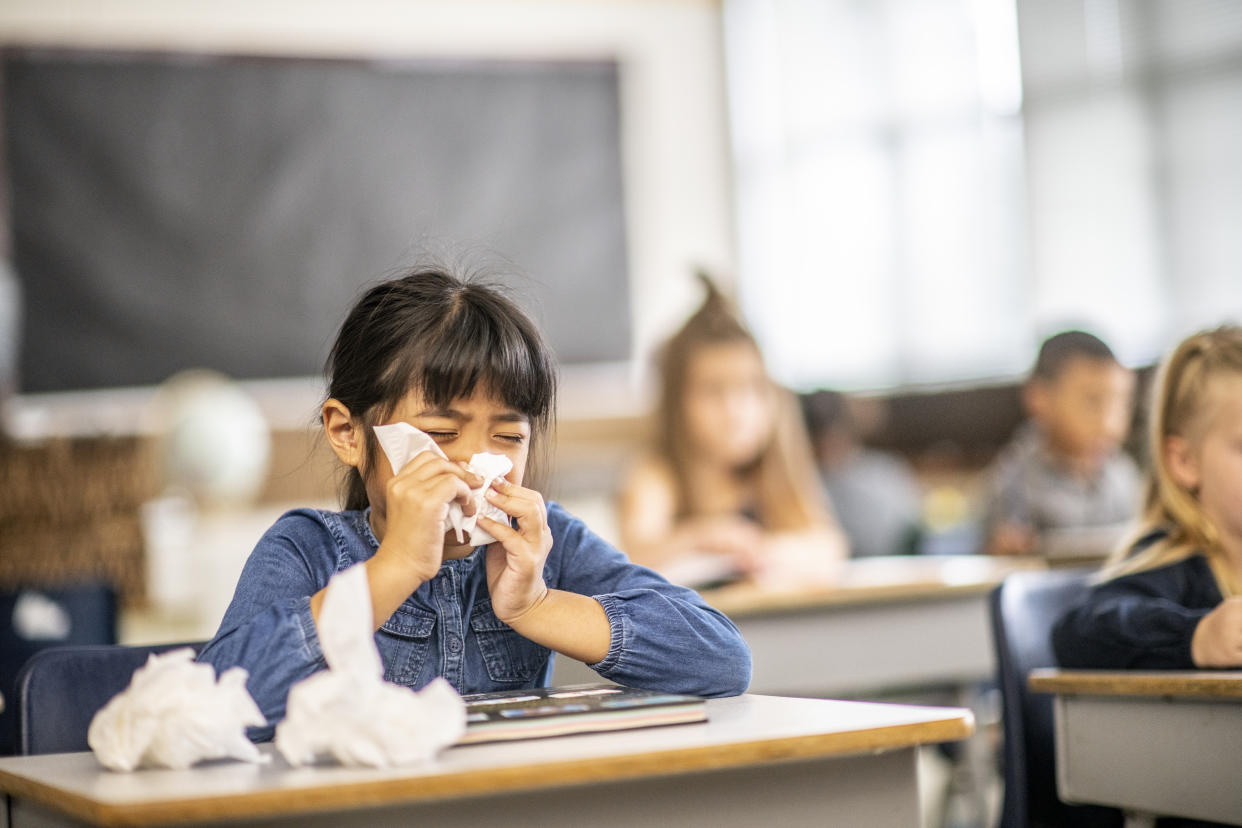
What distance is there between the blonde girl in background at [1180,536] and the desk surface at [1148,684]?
72 millimetres

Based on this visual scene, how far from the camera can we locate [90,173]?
5641 mm

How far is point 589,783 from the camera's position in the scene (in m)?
0.93

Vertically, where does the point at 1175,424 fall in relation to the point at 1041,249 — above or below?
below

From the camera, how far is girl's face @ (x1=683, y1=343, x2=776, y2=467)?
3207 millimetres

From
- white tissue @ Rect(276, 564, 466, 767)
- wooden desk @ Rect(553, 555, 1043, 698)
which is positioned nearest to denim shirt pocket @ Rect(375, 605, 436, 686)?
white tissue @ Rect(276, 564, 466, 767)

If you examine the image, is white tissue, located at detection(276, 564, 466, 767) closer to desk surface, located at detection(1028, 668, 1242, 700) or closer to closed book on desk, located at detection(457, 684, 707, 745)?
closed book on desk, located at detection(457, 684, 707, 745)

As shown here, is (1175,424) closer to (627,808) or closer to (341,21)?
(627,808)

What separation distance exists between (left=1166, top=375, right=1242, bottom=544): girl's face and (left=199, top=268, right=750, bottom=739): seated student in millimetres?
777

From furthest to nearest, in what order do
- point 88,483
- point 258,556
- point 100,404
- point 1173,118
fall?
point 100,404, point 1173,118, point 88,483, point 258,556

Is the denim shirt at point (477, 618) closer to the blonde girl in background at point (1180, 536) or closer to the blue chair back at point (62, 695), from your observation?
the blue chair back at point (62, 695)

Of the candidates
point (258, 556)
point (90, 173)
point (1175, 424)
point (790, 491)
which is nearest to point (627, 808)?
point (258, 556)

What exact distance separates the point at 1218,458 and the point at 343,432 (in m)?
1.08

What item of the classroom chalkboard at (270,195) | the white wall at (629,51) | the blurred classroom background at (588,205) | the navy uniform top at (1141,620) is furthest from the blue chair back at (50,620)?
the white wall at (629,51)

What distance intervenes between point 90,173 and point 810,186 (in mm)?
2917
